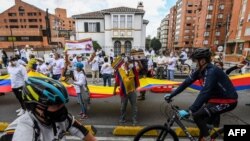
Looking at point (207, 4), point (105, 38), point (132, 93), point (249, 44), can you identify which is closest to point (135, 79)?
point (132, 93)

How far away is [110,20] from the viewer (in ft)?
92.6

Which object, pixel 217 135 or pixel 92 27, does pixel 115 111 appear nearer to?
pixel 217 135

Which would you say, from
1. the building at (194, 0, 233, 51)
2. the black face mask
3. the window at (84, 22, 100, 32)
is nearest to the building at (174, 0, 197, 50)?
the building at (194, 0, 233, 51)

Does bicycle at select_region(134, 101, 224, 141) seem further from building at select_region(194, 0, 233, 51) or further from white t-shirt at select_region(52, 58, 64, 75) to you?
building at select_region(194, 0, 233, 51)

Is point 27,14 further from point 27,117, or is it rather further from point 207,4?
point 27,117

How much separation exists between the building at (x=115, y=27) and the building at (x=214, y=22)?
109 ft

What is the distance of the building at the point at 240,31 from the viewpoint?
30.1 metres

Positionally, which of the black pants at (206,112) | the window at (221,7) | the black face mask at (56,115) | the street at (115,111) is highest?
the window at (221,7)

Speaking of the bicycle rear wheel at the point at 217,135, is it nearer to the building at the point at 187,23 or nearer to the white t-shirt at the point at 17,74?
the white t-shirt at the point at 17,74

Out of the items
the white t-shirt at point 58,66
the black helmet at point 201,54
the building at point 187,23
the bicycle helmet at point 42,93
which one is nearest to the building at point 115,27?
the white t-shirt at point 58,66

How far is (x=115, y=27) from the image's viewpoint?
2817 centimetres

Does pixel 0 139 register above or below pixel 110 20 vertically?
below

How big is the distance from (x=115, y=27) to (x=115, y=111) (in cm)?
2357

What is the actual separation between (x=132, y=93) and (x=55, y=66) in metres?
5.31
